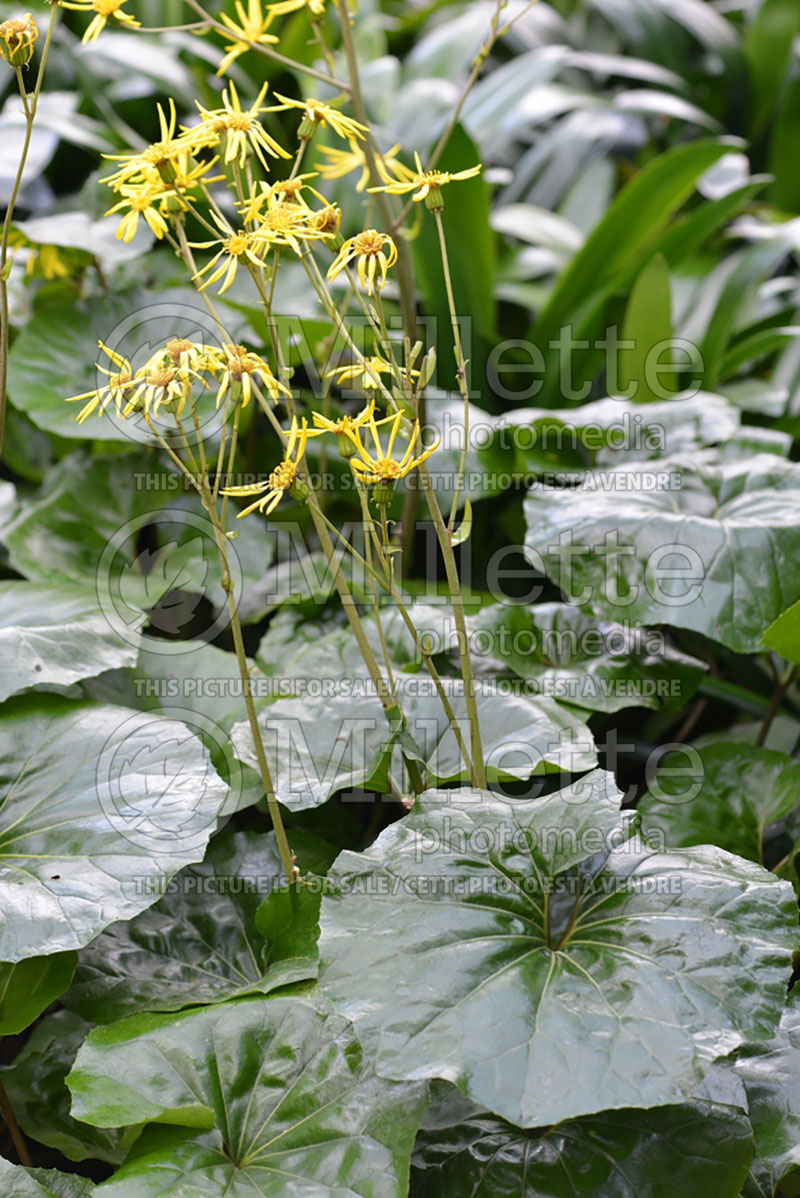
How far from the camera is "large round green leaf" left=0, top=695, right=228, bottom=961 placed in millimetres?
791

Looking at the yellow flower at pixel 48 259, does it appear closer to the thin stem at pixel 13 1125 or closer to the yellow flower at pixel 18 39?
the yellow flower at pixel 18 39

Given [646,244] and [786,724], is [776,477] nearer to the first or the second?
[786,724]

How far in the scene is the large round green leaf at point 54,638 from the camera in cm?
95

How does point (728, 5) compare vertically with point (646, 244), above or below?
above

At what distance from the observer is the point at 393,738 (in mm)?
859

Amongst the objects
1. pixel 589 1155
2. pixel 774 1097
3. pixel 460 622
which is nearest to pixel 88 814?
pixel 460 622

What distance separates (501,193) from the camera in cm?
233

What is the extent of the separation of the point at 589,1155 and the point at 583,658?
55 cm

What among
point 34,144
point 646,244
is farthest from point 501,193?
point 34,144

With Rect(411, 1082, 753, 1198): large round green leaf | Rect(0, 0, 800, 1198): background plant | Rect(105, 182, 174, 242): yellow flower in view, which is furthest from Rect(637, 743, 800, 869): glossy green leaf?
Rect(105, 182, 174, 242): yellow flower

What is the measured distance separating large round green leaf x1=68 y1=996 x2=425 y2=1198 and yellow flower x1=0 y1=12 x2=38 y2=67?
73 centimetres

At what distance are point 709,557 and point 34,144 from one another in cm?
143

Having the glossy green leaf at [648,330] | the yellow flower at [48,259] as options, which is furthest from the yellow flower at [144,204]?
the glossy green leaf at [648,330]

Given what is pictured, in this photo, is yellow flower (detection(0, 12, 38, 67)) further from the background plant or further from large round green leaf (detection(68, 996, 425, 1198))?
large round green leaf (detection(68, 996, 425, 1198))
